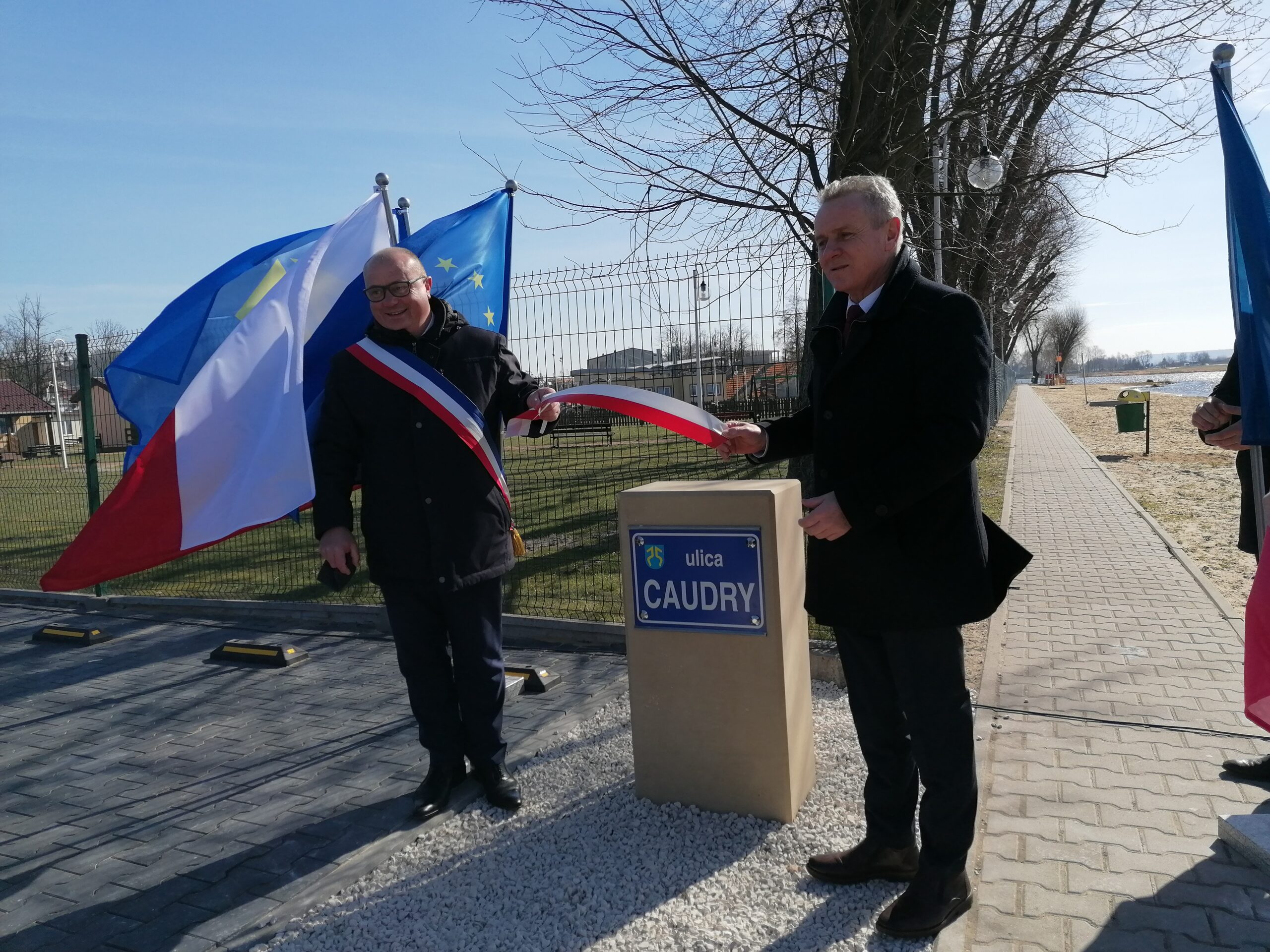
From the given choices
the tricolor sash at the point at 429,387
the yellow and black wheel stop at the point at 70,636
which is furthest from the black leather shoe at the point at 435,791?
the yellow and black wheel stop at the point at 70,636

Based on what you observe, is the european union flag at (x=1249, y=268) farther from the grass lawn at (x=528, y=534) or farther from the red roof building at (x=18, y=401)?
the red roof building at (x=18, y=401)

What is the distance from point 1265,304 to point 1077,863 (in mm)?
2137

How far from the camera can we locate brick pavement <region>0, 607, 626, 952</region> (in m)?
3.38

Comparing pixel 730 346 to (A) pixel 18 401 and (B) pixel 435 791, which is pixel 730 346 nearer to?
(B) pixel 435 791

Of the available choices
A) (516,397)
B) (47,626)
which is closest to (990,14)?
(516,397)

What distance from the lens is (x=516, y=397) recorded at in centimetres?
408

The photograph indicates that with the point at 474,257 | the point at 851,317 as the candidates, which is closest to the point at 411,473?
the point at 851,317

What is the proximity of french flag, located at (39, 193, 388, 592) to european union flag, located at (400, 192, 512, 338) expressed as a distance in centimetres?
149

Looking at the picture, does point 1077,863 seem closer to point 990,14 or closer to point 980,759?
point 980,759

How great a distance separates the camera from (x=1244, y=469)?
4129mm

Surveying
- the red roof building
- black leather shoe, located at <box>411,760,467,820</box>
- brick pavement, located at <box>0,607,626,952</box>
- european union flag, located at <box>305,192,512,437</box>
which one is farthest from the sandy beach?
the red roof building

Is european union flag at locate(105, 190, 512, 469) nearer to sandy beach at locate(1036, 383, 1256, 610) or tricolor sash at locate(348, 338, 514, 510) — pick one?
tricolor sash at locate(348, 338, 514, 510)

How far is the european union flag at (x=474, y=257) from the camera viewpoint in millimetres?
Answer: 5461

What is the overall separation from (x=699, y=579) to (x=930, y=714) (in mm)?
1106
